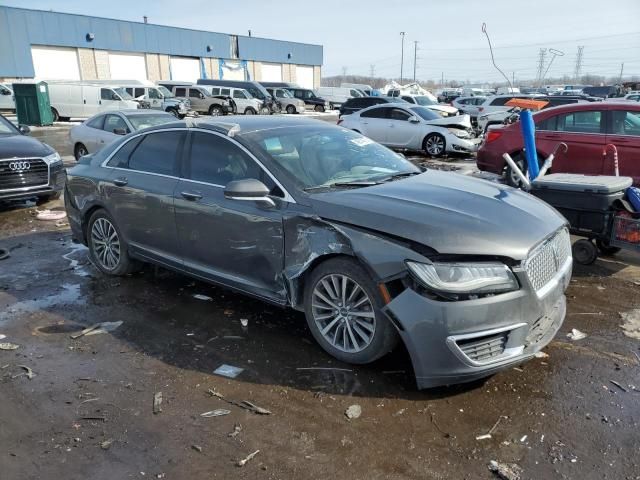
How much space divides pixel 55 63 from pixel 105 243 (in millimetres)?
44469

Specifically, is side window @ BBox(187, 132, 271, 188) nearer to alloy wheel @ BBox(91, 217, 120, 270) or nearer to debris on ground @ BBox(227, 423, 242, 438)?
alloy wheel @ BBox(91, 217, 120, 270)

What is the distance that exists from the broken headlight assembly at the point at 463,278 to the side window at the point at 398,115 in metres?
13.4

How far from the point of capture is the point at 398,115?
16.1 meters

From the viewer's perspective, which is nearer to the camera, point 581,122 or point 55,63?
point 581,122

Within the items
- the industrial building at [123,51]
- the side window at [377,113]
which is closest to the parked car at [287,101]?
the industrial building at [123,51]

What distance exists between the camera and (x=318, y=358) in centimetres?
389

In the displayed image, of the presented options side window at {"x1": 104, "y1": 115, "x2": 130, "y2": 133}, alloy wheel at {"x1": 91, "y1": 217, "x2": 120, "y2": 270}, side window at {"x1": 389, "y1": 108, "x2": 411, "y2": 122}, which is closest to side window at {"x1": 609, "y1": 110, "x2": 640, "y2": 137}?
alloy wheel at {"x1": 91, "y1": 217, "x2": 120, "y2": 270}

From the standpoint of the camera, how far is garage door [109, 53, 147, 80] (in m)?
47.2

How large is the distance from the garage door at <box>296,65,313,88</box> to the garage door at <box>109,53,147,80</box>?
23299 millimetres

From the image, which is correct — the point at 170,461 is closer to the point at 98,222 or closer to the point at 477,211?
the point at 477,211

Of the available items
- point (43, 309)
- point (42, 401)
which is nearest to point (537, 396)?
point (42, 401)

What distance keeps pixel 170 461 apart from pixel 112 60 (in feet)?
166

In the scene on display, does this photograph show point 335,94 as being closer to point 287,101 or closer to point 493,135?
point 287,101

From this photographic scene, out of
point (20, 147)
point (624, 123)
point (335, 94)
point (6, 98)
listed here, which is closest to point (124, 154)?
point (20, 147)
